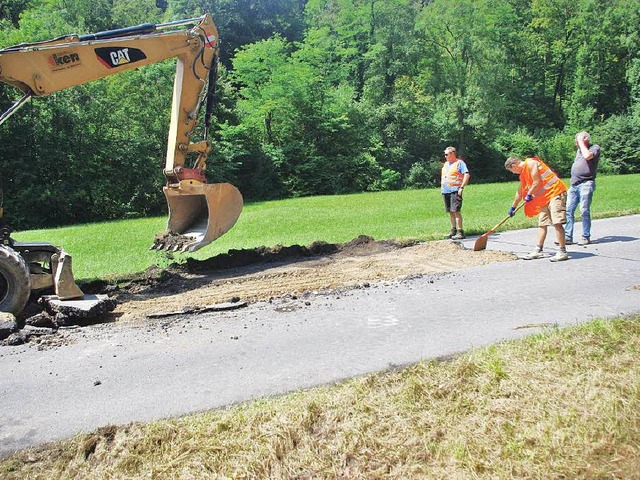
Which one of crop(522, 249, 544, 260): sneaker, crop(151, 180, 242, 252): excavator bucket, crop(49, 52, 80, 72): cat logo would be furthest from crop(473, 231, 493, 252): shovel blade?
crop(49, 52, 80, 72): cat logo

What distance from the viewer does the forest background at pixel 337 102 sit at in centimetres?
2320

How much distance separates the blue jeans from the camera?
9.54 meters

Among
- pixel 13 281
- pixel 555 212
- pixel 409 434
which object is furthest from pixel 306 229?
pixel 409 434

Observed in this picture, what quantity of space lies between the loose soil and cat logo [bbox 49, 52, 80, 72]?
126 inches

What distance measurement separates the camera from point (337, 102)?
1248 inches

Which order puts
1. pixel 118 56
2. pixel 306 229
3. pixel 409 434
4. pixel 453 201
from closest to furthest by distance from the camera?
1. pixel 409 434
2. pixel 118 56
3. pixel 453 201
4. pixel 306 229

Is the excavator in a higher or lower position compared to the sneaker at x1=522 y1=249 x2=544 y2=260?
higher

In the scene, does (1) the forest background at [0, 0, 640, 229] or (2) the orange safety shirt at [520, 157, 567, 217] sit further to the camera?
(1) the forest background at [0, 0, 640, 229]

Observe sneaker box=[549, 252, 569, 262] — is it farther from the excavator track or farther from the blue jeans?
the excavator track

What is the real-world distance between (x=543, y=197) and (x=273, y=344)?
17.5ft

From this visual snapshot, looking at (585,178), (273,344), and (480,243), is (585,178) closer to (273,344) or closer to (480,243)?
(480,243)

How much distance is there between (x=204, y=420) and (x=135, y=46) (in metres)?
6.27

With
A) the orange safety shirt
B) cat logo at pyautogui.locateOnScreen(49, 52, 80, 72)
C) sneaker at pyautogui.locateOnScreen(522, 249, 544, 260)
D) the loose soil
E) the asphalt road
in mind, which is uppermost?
cat logo at pyautogui.locateOnScreen(49, 52, 80, 72)

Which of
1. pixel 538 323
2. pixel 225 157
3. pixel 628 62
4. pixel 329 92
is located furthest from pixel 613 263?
pixel 628 62
